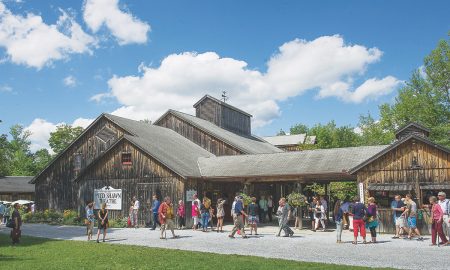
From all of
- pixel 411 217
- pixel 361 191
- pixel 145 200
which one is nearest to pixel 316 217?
pixel 361 191

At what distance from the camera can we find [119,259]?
12.9 metres

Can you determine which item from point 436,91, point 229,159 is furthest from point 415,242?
point 436,91

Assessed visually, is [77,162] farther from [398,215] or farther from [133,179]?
[398,215]

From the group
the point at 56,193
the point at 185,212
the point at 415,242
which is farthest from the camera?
the point at 56,193

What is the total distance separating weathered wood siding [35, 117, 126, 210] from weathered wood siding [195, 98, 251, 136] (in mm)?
10769

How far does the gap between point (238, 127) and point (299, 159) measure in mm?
17853

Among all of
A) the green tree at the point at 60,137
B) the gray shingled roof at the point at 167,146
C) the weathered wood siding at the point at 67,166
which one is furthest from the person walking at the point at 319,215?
the green tree at the point at 60,137

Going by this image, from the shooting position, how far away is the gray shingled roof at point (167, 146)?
82.6 feet

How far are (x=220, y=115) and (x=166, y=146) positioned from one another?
11.4 metres

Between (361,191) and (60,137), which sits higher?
(60,137)

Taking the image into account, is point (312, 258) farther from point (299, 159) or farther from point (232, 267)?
point (299, 159)

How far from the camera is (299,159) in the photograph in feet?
→ 83.5

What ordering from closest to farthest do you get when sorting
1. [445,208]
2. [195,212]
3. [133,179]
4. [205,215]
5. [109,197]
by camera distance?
[445,208] < [205,215] < [195,212] < [133,179] < [109,197]

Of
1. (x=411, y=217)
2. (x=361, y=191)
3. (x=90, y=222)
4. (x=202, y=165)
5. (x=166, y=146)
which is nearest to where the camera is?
(x=411, y=217)
